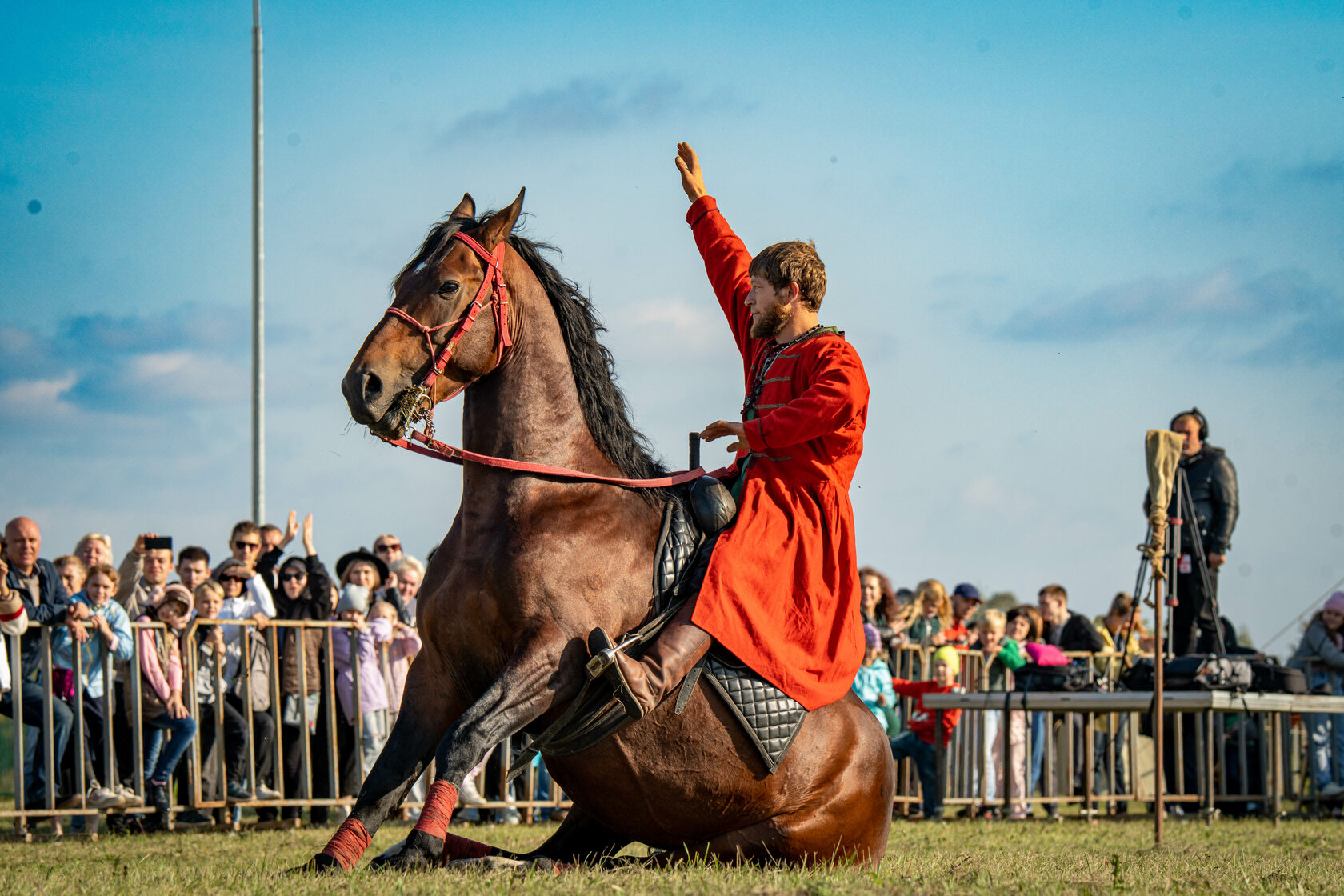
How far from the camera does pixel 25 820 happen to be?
902cm

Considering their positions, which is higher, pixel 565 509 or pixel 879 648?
pixel 565 509

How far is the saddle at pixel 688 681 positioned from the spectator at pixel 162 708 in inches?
203

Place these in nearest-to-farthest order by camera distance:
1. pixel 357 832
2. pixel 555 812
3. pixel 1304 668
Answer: pixel 357 832 → pixel 555 812 → pixel 1304 668

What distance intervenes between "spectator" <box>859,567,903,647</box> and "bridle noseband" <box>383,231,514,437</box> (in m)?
7.50

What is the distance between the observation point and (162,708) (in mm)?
9617

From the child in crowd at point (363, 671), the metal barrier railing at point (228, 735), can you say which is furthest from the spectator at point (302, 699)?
the child in crowd at point (363, 671)

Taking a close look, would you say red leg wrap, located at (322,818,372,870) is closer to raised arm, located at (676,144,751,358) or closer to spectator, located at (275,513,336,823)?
raised arm, located at (676,144,751,358)

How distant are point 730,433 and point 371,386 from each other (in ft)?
4.83

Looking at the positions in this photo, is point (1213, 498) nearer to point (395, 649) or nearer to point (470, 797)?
point (470, 797)

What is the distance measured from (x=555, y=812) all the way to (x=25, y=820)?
4.16 metres

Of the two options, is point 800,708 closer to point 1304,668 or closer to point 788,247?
point 788,247

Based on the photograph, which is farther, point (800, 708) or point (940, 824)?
point (940, 824)

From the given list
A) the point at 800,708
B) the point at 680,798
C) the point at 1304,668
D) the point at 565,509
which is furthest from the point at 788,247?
the point at 1304,668

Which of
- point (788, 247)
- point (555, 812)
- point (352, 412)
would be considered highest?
point (788, 247)
